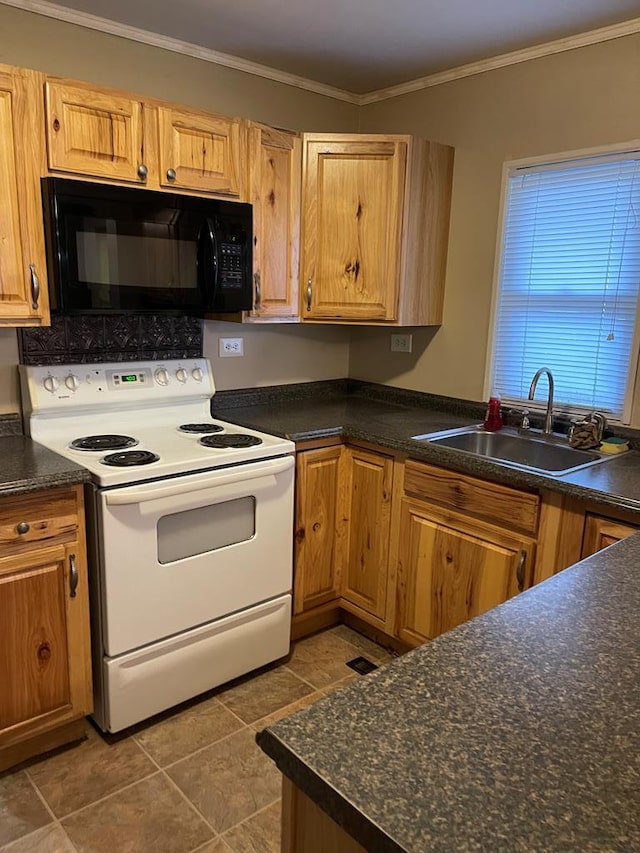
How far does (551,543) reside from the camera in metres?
2.00

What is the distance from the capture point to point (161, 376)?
8.59ft

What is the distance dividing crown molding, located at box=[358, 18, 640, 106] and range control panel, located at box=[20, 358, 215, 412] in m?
1.58

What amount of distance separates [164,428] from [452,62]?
194cm

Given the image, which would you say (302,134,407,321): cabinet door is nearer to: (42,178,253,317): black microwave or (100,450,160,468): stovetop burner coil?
(42,178,253,317): black microwave

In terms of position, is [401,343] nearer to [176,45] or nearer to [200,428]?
[200,428]

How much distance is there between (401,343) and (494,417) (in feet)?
2.28

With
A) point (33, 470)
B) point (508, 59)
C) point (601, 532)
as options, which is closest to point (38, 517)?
point (33, 470)

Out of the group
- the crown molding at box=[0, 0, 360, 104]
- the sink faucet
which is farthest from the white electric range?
the crown molding at box=[0, 0, 360, 104]

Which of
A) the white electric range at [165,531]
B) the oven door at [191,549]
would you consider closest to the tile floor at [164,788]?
the white electric range at [165,531]

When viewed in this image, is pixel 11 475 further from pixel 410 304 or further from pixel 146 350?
pixel 410 304

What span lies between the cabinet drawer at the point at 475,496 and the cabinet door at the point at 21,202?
1423 millimetres

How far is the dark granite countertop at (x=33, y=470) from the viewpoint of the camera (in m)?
1.79

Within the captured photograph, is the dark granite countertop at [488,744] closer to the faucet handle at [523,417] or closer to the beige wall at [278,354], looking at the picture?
the faucet handle at [523,417]

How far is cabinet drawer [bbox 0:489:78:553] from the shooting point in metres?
1.80
